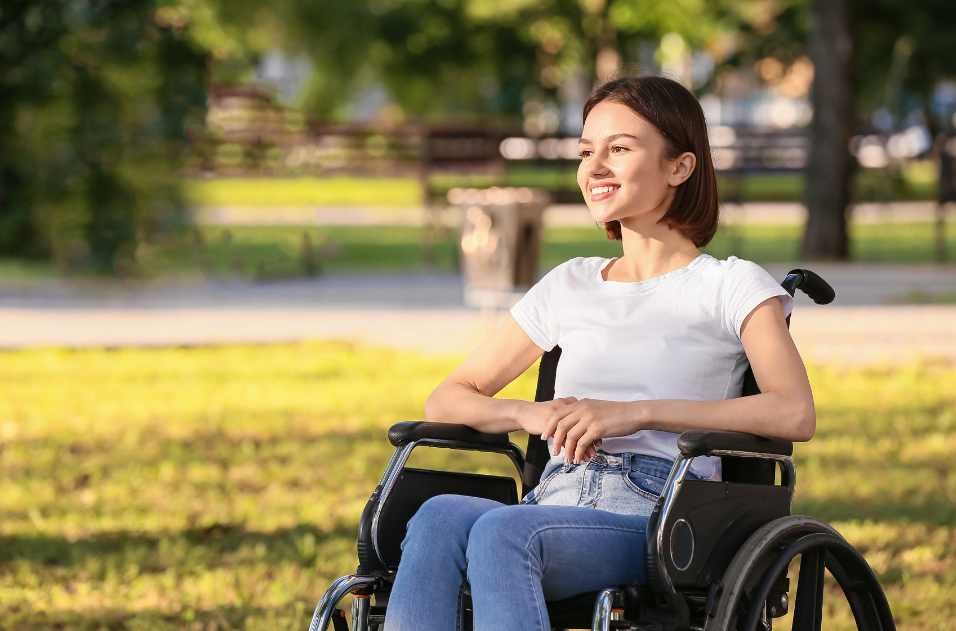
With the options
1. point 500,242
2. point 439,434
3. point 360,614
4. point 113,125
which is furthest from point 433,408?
point 113,125

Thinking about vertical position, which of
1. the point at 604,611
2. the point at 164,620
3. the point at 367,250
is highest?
the point at 367,250

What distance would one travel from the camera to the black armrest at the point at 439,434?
9.18ft

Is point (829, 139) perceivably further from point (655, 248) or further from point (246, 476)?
point (655, 248)

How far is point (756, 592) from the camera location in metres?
2.52

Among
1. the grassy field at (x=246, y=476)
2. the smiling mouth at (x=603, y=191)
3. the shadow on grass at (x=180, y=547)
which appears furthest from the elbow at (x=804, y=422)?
the shadow on grass at (x=180, y=547)

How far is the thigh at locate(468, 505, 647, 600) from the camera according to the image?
2.43m

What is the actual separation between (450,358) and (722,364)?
17.8ft

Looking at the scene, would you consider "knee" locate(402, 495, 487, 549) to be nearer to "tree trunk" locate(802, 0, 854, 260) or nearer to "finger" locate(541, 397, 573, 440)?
"finger" locate(541, 397, 573, 440)

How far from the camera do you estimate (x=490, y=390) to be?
2.98 m

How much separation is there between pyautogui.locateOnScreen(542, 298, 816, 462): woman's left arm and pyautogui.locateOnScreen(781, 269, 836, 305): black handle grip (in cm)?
28

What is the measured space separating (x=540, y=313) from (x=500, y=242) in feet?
16.6

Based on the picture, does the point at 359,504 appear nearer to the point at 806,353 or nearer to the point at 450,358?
the point at 450,358

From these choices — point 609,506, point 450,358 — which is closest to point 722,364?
point 609,506

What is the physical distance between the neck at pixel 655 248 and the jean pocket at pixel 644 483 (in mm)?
441
